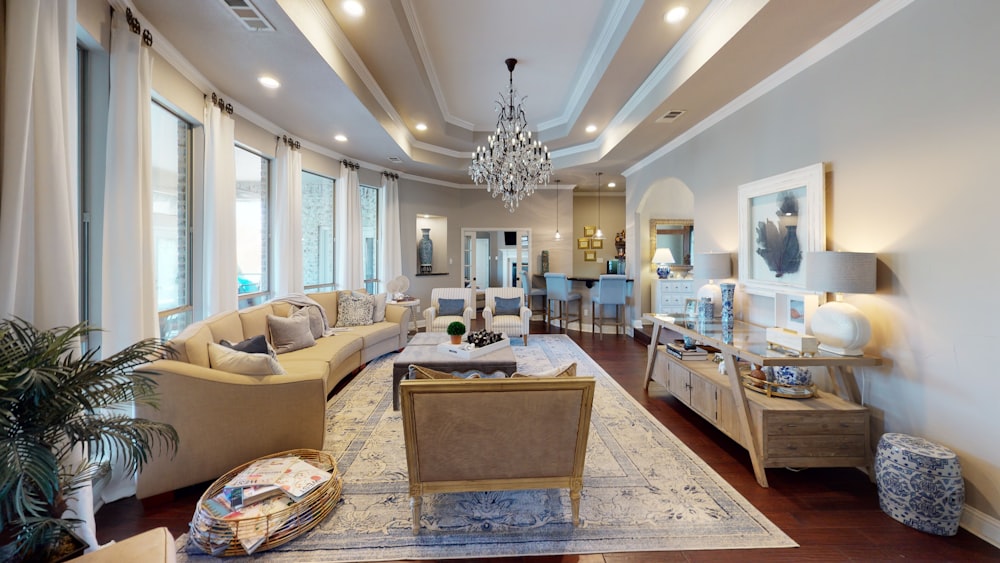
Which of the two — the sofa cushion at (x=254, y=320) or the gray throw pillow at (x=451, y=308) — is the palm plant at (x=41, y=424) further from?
the gray throw pillow at (x=451, y=308)

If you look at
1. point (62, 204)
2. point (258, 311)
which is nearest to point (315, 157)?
point (258, 311)

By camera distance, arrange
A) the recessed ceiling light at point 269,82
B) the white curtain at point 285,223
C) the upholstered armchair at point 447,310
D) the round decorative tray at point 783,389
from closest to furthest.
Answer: the round decorative tray at point 783,389
the recessed ceiling light at point 269,82
the white curtain at point 285,223
the upholstered armchair at point 447,310

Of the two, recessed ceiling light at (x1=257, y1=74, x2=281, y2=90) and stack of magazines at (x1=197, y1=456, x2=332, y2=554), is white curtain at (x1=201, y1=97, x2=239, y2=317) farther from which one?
stack of magazines at (x1=197, y1=456, x2=332, y2=554)

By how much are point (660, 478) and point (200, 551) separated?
2525 mm

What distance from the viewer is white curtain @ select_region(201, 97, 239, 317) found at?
3717 mm

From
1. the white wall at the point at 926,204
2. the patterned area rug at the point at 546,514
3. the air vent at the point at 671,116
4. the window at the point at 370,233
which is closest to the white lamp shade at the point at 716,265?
the white wall at the point at 926,204

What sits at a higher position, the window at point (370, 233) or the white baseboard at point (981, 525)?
the window at point (370, 233)

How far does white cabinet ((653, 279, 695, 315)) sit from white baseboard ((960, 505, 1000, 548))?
14.7 feet

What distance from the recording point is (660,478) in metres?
2.52

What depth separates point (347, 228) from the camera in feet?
21.0

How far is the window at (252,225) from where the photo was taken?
466 centimetres

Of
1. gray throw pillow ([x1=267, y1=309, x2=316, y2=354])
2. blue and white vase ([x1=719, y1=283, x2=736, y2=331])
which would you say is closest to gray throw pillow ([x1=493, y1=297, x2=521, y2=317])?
gray throw pillow ([x1=267, y1=309, x2=316, y2=354])

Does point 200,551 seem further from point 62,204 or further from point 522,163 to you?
point 522,163

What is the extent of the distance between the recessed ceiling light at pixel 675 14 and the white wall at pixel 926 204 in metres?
1.06
